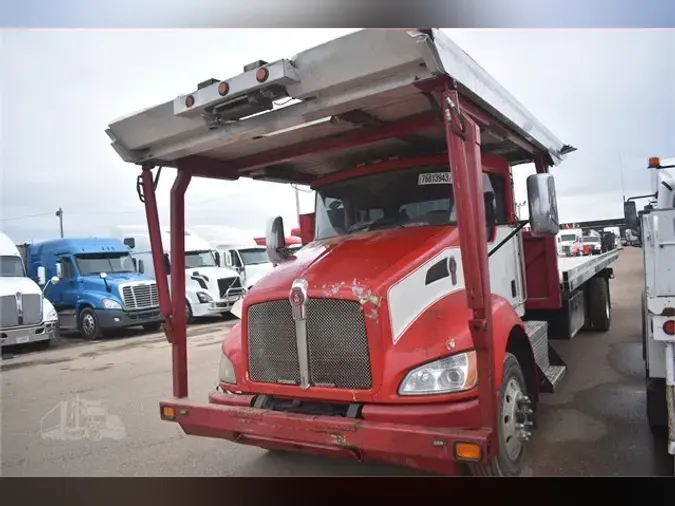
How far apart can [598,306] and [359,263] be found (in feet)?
19.9

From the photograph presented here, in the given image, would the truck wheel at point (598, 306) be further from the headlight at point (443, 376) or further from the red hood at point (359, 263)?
the headlight at point (443, 376)

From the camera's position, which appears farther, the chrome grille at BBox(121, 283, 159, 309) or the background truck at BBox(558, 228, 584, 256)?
the chrome grille at BBox(121, 283, 159, 309)

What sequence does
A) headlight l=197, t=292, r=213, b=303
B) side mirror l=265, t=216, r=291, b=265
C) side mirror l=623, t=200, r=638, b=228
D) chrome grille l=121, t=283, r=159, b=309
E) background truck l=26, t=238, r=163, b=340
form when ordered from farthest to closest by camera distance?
1. headlight l=197, t=292, r=213, b=303
2. chrome grille l=121, t=283, r=159, b=309
3. background truck l=26, t=238, r=163, b=340
4. side mirror l=623, t=200, r=638, b=228
5. side mirror l=265, t=216, r=291, b=265

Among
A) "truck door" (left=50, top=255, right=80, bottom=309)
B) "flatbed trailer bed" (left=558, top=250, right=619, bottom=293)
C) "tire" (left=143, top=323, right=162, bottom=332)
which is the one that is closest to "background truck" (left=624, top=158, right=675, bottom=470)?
"flatbed trailer bed" (left=558, top=250, right=619, bottom=293)

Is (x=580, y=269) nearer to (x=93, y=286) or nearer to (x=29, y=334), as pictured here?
(x=29, y=334)

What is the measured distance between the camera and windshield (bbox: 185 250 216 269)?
14.4 metres

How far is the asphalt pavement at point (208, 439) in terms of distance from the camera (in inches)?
144

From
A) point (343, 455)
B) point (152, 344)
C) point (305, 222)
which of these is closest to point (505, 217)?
point (305, 222)

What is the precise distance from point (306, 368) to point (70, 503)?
2127mm

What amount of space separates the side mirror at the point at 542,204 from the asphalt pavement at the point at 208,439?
1.12m

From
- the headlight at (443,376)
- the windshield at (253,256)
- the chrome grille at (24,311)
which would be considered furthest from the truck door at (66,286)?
the headlight at (443,376)

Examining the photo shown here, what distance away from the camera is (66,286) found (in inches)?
504

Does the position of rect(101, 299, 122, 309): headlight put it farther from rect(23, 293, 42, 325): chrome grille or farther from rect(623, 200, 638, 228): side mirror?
rect(623, 200, 638, 228): side mirror

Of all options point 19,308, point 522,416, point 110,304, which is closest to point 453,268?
point 522,416
